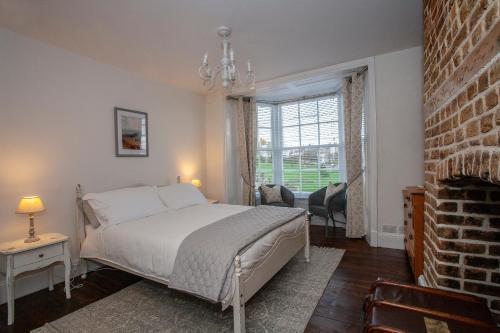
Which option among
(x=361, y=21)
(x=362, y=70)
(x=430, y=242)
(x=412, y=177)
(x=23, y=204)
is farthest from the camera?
(x=362, y=70)

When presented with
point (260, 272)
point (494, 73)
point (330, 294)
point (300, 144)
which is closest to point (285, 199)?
point (300, 144)

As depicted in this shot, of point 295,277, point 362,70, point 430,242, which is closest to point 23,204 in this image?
point 295,277

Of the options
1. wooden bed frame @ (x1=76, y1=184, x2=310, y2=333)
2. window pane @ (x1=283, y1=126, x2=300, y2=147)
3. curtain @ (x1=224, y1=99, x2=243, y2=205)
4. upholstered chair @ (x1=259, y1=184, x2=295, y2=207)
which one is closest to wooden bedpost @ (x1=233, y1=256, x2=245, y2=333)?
wooden bed frame @ (x1=76, y1=184, x2=310, y2=333)

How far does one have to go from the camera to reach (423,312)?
1.19m

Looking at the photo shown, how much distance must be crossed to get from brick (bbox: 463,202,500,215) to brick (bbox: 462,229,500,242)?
11 cm

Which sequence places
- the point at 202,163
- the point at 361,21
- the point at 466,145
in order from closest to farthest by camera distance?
the point at 466,145 < the point at 361,21 < the point at 202,163

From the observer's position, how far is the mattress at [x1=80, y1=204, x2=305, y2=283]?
204cm

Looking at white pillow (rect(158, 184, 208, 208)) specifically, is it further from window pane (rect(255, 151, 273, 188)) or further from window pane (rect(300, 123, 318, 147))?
window pane (rect(300, 123, 318, 147))

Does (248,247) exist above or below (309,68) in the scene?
below

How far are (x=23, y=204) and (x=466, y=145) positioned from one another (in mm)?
3342

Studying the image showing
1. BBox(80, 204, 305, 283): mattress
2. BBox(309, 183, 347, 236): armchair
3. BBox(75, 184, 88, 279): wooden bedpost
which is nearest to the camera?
BBox(80, 204, 305, 283): mattress

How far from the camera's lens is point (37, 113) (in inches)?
104

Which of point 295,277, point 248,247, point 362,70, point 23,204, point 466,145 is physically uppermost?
point 362,70

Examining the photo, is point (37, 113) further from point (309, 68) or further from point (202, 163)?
point (309, 68)
